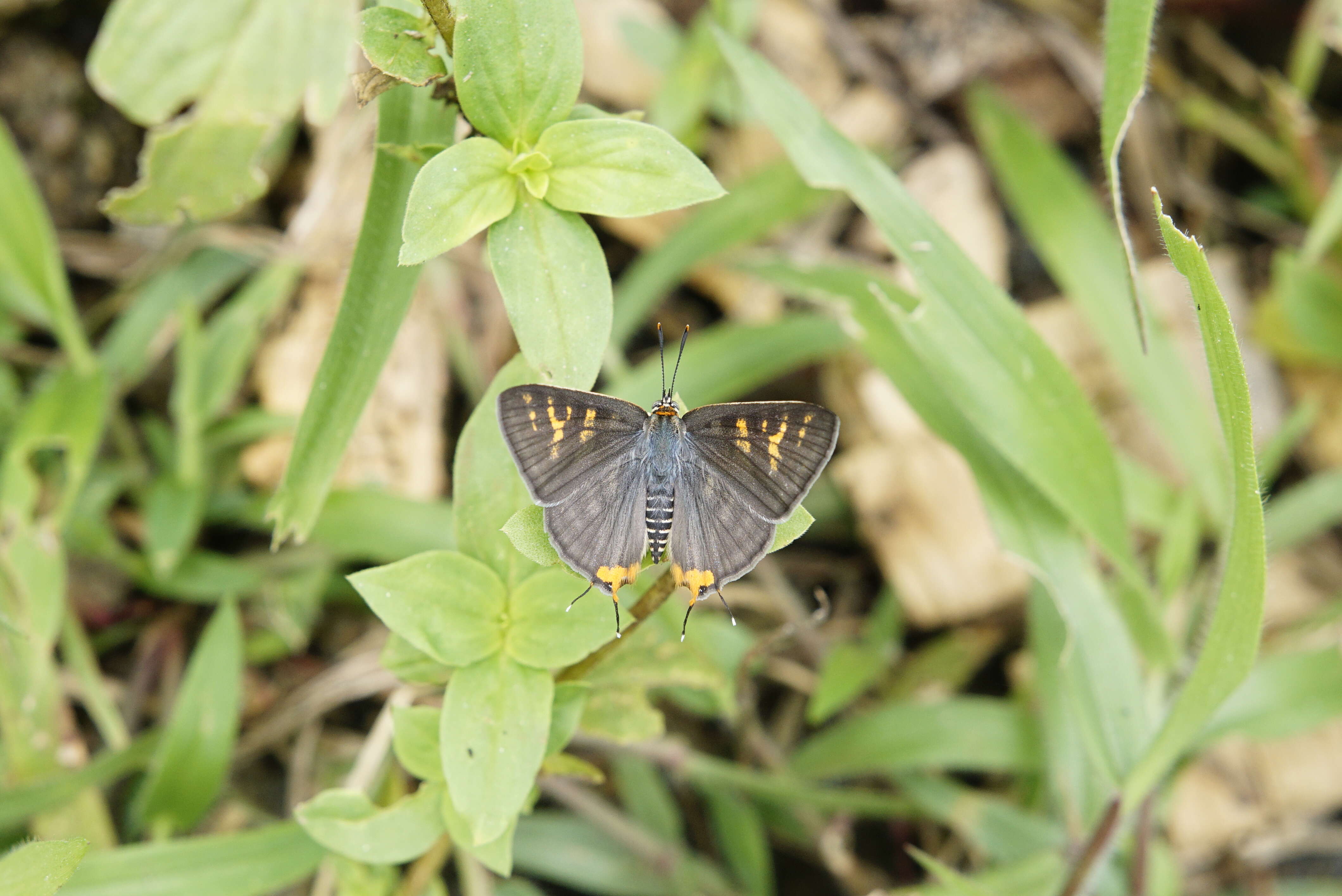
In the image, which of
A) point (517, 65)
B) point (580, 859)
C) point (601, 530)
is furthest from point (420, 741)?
point (580, 859)

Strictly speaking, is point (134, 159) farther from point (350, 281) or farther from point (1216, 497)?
point (1216, 497)

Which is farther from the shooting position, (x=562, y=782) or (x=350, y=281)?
(x=562, y=782)

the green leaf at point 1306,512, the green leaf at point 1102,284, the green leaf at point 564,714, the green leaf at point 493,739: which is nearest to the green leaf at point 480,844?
the green leaf at point 493,739

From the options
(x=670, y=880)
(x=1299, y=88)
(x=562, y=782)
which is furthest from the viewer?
(x=1299, y=88)

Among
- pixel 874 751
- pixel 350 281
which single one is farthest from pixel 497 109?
pixel 874 751

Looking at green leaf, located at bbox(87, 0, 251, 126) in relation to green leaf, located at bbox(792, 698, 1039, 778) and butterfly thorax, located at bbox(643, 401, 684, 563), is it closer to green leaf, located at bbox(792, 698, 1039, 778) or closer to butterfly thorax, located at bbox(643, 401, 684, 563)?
butterfly thorax, located at bbox(643, 401, 684, 563)

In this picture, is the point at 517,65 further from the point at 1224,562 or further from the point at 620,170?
the point at 1224,562

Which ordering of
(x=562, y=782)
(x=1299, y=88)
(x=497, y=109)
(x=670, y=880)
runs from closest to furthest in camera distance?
(x=497, y=109)
(x=562, y=782)
(x=670, y=880)
(x=1299, y=88)

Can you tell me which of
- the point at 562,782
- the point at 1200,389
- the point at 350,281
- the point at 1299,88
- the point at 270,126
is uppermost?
the point at 1299,88
